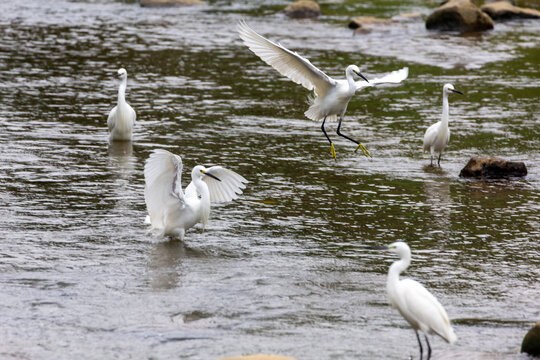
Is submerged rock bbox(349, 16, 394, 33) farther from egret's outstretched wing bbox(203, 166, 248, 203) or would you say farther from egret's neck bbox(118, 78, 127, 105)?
egret's outstretched wing bbox(203, 166, 248, 203)

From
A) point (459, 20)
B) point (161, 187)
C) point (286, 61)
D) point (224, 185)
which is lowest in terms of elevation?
point (224, 185)

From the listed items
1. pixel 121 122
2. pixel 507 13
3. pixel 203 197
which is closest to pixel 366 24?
pixel 507 13

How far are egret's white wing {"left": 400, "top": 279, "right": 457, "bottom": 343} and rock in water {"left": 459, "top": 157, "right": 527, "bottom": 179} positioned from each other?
5.60 metres

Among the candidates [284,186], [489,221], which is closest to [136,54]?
[284,186]

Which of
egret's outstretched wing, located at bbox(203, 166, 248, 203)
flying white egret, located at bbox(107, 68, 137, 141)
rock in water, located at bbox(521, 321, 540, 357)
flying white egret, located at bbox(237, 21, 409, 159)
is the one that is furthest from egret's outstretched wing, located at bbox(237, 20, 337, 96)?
rock in water, located at bbox(521, 321, 540, 357)

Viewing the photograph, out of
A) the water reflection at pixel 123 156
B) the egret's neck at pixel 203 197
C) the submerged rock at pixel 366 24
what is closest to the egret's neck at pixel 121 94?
the water reflection at pixel 123 156

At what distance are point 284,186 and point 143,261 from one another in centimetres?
306

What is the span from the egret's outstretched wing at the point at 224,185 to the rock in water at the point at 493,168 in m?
3.57

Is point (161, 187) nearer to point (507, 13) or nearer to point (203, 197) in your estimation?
point (203, 197)

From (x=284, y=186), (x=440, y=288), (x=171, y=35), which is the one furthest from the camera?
(x=171, y=35)

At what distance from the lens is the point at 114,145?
12.8 meters

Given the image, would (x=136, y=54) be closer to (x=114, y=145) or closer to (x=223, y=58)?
(x=223, y=58)

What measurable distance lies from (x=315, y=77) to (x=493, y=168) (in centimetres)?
259

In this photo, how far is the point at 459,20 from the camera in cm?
2509
